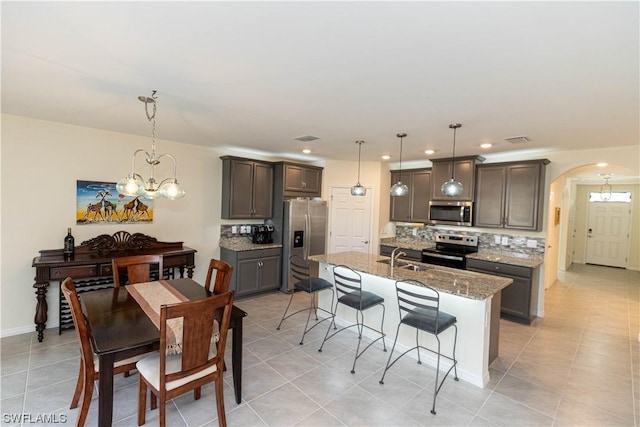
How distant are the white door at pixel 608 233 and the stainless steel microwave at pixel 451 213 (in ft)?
21.4

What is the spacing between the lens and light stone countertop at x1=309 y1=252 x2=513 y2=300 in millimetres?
2812

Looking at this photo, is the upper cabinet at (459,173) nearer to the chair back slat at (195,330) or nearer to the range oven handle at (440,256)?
the range oven handle at (440,256)

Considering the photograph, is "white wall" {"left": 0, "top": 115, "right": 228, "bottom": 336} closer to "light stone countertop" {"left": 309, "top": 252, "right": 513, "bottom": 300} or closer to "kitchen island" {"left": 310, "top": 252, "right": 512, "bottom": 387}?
"light stone countertop" {"left": 309, "top": 252, "right": 513, "bottom": 300}

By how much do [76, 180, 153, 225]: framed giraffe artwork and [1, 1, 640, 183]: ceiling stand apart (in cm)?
90

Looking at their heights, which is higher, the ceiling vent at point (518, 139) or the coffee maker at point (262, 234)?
the ceiling vent at point (518, 139)

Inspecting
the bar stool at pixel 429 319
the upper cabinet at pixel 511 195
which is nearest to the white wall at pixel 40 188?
the bar stool at pixel 429 319

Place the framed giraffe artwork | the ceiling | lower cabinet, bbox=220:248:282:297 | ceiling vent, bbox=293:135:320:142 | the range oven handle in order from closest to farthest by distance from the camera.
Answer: the ceiling < the framed giraffe artwork < ceiling vent, bbox=293:135:320:142 < the range oven handle < lower cabinet, bbox=220:248:282:297

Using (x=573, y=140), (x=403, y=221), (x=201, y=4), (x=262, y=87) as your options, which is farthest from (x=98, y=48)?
(x=403, y=221)

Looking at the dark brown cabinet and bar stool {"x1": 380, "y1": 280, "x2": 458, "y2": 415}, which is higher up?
the dark brown cabinet

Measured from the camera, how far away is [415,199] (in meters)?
5.96

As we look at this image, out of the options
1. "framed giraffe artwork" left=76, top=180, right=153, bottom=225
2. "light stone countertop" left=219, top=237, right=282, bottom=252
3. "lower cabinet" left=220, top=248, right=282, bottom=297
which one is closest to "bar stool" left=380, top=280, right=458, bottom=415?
"lower cabinet" left=220, top=248, right=282, bottom=297

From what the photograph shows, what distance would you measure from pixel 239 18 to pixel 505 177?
4.63m

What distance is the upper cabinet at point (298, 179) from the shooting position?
5512 mm

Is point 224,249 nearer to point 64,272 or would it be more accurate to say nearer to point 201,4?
point 64,272
